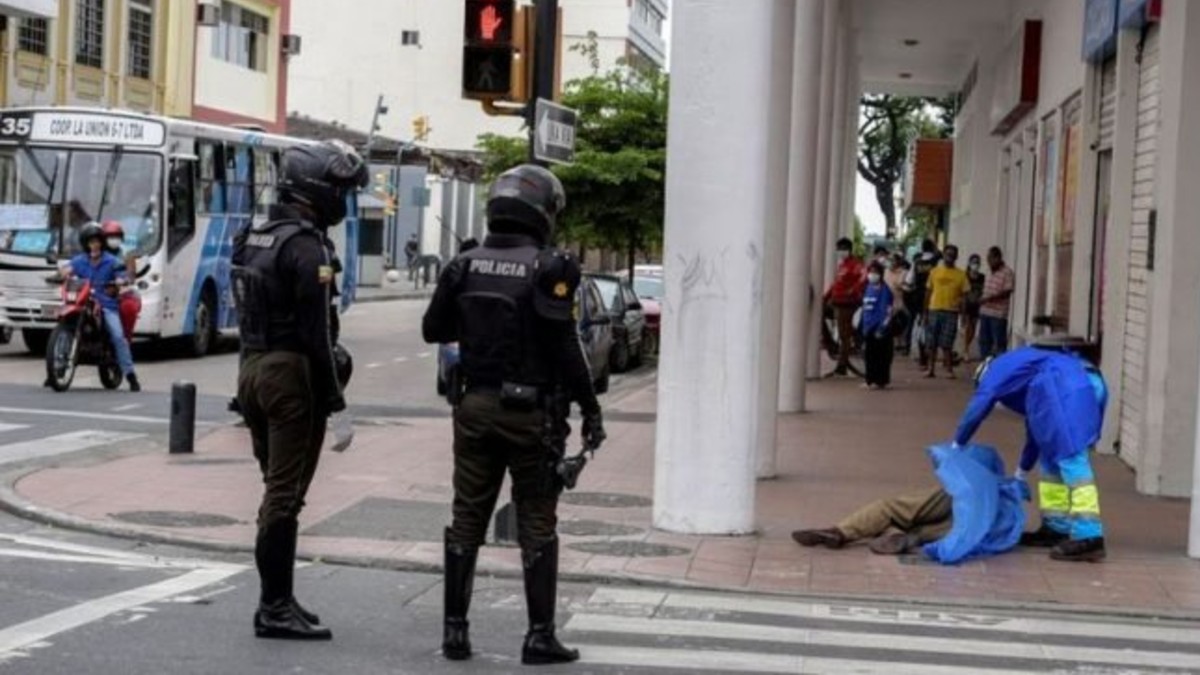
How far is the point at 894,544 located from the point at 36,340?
18326mm

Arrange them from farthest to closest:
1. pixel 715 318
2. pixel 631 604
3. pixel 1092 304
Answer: pixel 1092 304 → pixel 715 318 → pixel 631 604

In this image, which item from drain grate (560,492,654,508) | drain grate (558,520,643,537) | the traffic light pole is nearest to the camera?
the traffic light pole

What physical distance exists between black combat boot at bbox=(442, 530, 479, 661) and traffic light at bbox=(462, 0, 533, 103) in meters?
3.84

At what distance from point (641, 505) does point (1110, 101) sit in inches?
317

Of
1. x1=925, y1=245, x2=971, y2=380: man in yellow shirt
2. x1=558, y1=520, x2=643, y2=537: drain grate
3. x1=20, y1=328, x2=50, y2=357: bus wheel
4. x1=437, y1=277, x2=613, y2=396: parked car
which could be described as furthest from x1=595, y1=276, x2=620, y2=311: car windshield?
x1=558, y1=520, x2=643, y2=537: drain grate

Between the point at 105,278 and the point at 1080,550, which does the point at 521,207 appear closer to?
the point at 1080,550

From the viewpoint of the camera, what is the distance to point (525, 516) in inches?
311

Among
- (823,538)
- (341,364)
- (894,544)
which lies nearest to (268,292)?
(341,364)

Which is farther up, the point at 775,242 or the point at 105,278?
the point at 775,242

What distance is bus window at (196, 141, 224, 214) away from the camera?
2814 centimetres

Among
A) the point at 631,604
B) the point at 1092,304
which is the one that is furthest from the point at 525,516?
the point at 1092,304

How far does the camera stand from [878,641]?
881cm

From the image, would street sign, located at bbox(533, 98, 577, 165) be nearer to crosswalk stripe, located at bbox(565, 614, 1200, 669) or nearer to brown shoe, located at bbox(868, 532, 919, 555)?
brown shoe, located at bbox(868, 532, 919, 555)

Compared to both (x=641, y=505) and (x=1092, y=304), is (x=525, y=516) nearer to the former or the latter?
(x=641, y=505)
